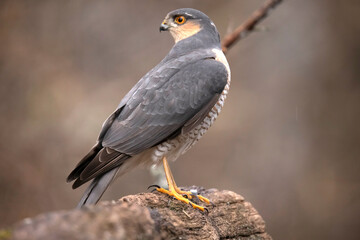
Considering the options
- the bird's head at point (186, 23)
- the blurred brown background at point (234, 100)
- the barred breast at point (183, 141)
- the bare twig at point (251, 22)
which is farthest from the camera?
the blurred brown background at point (234, 100)

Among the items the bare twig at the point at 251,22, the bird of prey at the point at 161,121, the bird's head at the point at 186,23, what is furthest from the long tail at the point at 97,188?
the bare twig at the point at 251,22

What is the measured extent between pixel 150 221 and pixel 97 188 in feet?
3.83

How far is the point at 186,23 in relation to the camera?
4668mm

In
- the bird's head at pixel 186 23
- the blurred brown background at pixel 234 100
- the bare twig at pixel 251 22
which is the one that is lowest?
the blurred brown background at pixel 234 100

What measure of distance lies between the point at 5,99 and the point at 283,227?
5381mm

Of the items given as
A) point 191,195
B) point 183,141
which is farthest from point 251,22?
point 191,195

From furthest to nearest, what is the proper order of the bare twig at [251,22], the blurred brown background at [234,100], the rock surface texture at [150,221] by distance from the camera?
the blurred brown background at [234,100]
the bare twig at [251,22]
the rock surface texture at [150,221]

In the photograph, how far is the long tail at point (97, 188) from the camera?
356cm

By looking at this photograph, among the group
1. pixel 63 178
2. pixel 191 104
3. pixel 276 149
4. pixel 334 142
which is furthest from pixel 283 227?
pixel 191 104

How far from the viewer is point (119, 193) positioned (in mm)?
7379

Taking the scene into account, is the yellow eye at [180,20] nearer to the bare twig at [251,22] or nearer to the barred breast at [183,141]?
the bare twig at [251,22]

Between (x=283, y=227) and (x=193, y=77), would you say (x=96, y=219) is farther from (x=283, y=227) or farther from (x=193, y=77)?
(x=283, y=227)

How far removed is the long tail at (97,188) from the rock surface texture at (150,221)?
0.32m

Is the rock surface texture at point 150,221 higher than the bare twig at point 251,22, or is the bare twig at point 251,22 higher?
the bare twig at point 251,22
